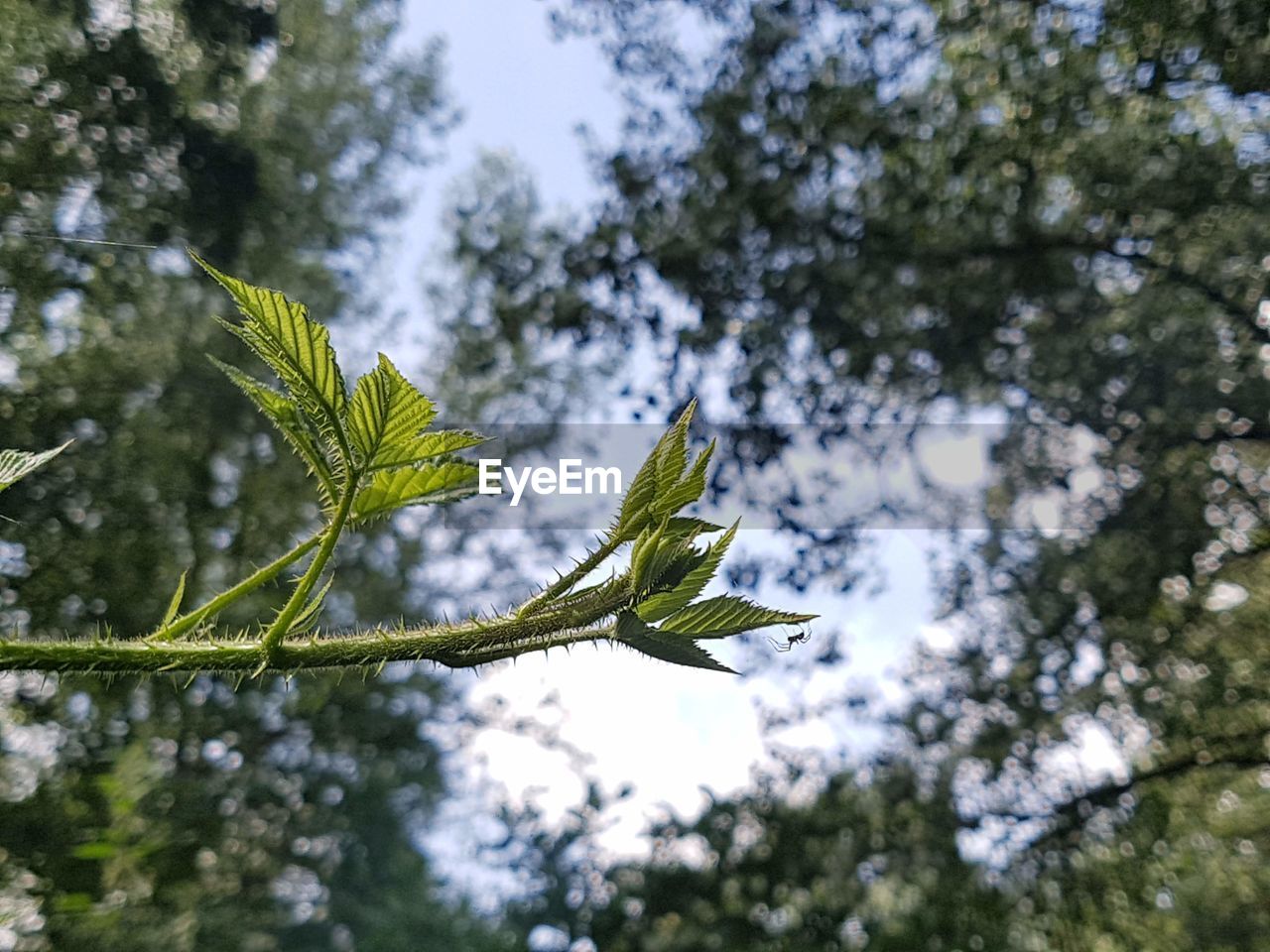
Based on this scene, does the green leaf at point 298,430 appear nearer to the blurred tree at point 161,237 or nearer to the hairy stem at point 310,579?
the hairy stem at point 310,579

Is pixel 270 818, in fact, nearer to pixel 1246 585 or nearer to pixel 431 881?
pixel 431 881

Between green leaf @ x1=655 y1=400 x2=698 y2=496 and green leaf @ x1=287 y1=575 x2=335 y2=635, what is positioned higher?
green leaf @ x1=655 y1=400 x2=698 y2=496

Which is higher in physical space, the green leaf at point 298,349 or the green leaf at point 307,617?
the green leaf at point 298,349

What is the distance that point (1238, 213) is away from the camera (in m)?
2.01

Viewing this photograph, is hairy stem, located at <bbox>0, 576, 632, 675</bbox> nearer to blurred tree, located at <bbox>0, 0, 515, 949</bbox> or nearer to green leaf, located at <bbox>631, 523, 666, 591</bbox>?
green leaf, located at <bbox>631, 523, 666, 591</bbox>

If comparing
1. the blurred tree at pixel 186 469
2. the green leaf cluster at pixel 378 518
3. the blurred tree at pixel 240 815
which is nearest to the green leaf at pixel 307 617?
the green leaf cluster at pixel 378 518

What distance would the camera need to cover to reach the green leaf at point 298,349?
0.17 m

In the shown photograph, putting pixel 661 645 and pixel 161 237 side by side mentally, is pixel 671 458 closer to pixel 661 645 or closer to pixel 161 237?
pixel 661 645

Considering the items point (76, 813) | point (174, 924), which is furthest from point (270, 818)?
point (76, 813)

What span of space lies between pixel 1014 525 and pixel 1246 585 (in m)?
0.52

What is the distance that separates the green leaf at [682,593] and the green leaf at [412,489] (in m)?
0.06

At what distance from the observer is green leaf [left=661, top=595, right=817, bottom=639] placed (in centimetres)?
16

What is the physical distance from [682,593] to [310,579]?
0.21 feet

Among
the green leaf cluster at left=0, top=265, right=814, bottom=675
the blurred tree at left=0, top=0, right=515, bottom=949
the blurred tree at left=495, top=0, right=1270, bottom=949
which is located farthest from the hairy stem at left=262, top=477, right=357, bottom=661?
the blurred tree at left=495, top=0, right=1270, bottom=949
